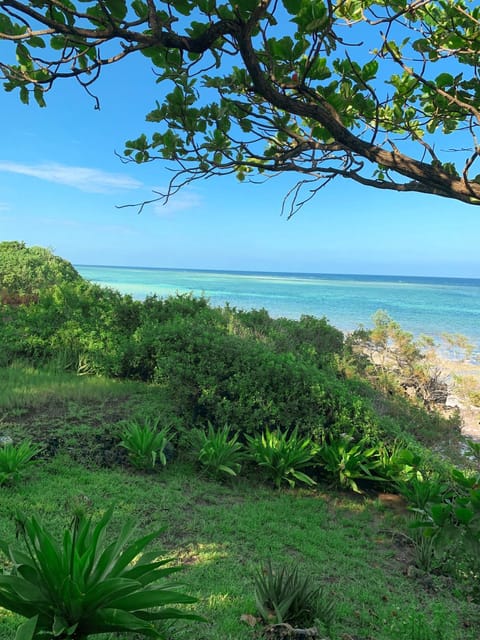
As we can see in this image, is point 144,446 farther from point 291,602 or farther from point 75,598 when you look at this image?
point 75,598

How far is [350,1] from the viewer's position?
2656 millimetres

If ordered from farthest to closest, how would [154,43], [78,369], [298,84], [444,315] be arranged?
[444,315]
[78,369]
[298,84]
[154,43]

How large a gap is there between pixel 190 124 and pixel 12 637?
290 cm

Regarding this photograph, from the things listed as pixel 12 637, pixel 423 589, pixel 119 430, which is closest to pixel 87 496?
pixel 119 430

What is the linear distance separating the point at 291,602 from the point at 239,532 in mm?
1363

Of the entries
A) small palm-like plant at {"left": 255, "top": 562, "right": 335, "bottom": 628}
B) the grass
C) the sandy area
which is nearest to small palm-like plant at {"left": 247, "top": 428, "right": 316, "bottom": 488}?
the grass

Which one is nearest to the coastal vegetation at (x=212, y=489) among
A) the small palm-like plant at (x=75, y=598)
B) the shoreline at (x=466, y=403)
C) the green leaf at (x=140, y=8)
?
the small palm-like plant at (x=75, y=598)

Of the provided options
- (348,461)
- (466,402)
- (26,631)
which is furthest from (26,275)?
(26,631)

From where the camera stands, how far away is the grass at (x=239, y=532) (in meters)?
2.79

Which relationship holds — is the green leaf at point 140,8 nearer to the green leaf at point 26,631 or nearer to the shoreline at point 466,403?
the green leaf at point 26,631

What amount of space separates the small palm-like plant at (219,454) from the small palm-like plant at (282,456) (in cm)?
24

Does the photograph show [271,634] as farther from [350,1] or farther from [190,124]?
[350,1]

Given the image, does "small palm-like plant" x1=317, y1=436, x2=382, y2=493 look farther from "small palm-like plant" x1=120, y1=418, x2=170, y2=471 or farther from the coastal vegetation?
"small palm-like plant" x1=120, y1=418, x2=170, y2=471

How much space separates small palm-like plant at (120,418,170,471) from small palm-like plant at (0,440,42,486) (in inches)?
40.6
